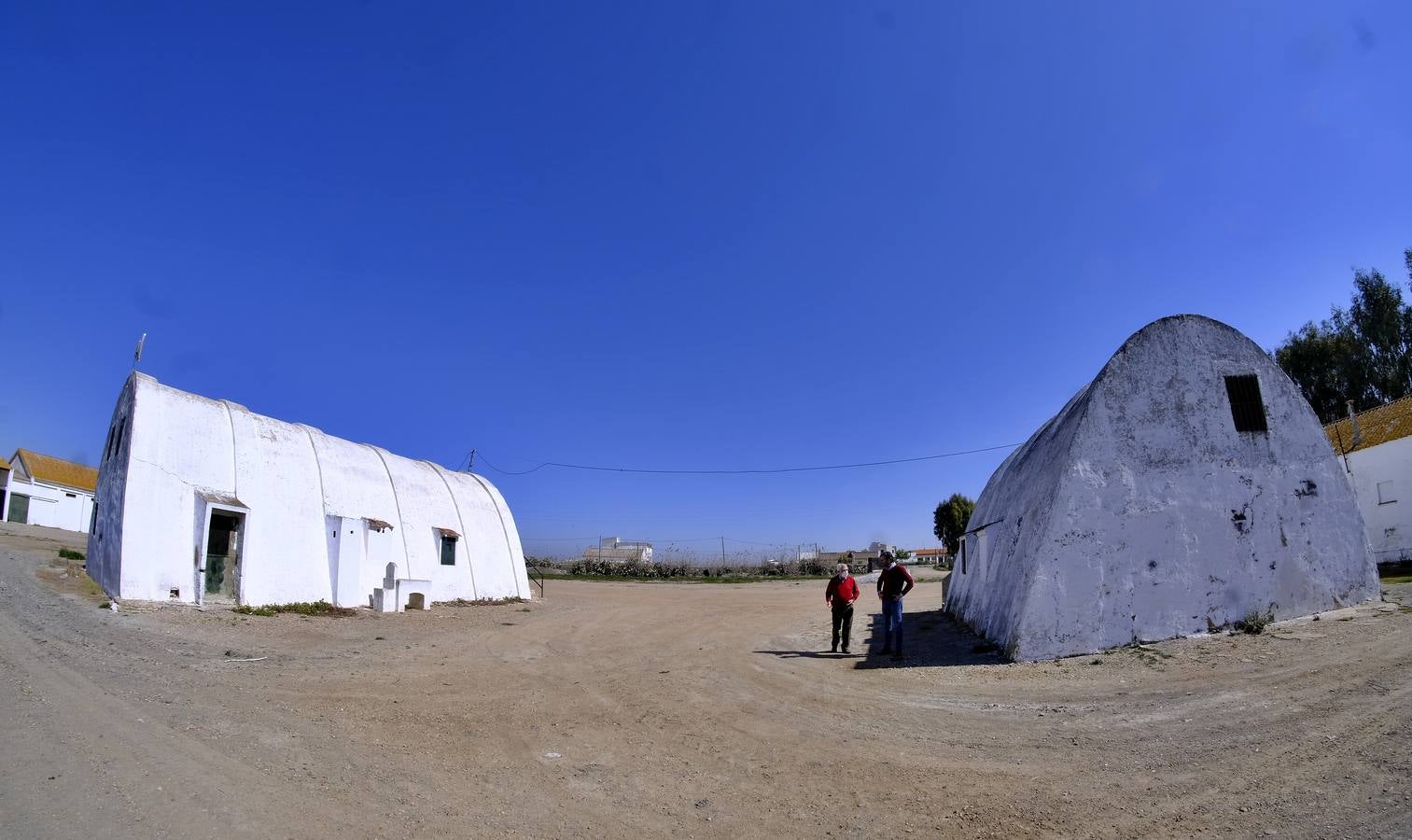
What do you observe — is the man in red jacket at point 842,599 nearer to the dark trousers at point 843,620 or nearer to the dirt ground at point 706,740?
the dark trousers at point 843,620

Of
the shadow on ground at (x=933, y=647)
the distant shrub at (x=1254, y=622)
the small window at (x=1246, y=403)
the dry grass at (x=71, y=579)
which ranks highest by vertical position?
the small window at (x=1246, y=403)

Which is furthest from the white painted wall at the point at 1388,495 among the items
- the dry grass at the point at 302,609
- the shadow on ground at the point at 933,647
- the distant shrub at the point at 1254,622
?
the dry grass at the point at 302,609

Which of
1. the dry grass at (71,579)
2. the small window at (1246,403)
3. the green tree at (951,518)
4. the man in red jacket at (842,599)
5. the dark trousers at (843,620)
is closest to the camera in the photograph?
the small window at (1246,403)

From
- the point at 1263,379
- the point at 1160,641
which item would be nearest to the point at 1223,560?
the point at 1160,641

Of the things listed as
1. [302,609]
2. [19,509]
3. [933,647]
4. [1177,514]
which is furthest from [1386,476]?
[19,509]

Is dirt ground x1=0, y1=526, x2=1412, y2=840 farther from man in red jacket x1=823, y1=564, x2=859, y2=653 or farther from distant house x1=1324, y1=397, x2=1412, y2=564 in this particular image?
distant house x1=1324, y1=397, x2=1412, y2=564

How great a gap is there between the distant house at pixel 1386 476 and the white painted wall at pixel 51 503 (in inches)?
2288

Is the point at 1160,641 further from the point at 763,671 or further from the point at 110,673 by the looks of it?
the point at 110,673

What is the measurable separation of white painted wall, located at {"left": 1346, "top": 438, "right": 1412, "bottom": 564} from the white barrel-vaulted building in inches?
1184

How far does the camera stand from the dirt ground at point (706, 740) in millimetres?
5273

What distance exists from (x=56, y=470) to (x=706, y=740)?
52777 millimetres

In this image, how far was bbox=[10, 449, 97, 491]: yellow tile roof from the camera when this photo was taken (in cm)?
4050

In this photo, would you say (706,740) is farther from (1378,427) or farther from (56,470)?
(56,470)

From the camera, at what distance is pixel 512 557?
2873 cm
